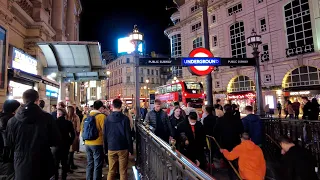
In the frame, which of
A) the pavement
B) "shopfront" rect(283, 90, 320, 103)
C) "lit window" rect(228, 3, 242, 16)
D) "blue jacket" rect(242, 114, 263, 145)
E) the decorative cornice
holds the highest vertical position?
"lit window" rect(228, 3, 242, 16)

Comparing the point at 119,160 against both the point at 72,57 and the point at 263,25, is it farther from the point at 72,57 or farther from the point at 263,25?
the point at 263,25

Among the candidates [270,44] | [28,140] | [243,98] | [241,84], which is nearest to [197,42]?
[241,84]

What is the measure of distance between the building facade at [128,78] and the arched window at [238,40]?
44.4 metres

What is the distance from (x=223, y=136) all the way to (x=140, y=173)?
2.60 meters

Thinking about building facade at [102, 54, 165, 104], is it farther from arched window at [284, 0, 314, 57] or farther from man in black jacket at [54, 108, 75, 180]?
man in black jacket at [54, 108, 75, 180]

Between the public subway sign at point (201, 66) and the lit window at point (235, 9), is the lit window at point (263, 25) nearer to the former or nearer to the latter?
the lit window at point (235, 9)

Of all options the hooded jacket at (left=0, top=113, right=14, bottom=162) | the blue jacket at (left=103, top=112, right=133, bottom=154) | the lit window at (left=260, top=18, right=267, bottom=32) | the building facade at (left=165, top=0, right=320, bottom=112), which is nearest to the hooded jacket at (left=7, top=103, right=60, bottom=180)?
the hooded jacket at (left=0, top=113, right=14, bottom=162)

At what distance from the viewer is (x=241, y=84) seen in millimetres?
36531

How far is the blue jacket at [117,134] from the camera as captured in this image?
16.9 ft

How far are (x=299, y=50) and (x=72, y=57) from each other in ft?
89.8

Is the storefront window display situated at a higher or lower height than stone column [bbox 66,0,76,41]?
lower

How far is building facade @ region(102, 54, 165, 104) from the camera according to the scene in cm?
8406

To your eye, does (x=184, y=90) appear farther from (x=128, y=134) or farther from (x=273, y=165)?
(x=128, y=134)

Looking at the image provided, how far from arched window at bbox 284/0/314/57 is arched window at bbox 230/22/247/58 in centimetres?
666
